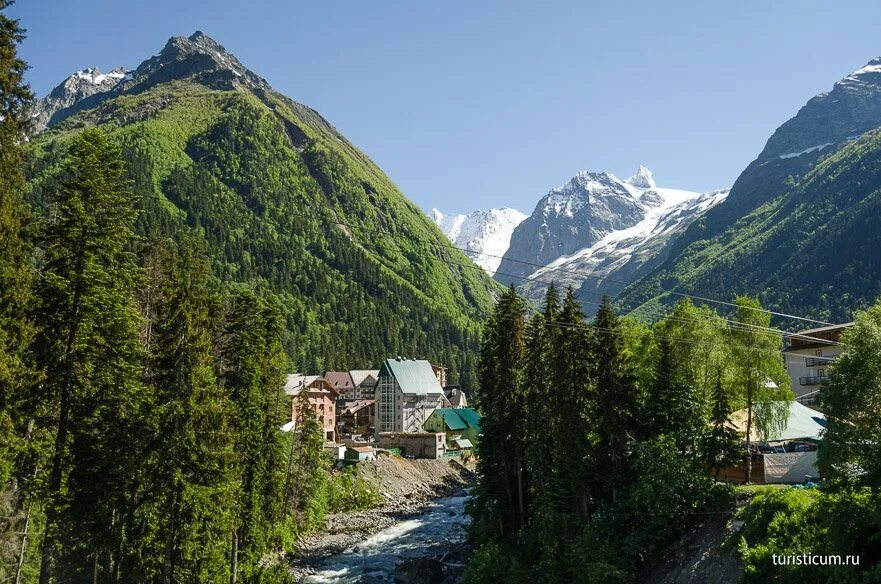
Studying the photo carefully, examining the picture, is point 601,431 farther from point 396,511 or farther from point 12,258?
point 396,511

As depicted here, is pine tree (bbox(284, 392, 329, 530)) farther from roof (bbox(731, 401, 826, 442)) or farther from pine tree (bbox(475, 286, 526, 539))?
roof (bbox(731, 401, 826, 442))

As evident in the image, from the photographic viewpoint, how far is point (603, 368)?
36.5 metres

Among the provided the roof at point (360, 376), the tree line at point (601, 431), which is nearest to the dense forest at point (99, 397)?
the tree line at point (601, 431)

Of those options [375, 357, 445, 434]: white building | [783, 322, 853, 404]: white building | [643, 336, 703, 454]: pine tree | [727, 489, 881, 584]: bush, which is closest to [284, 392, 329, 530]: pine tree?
[643, 336, 703, 454]: pine tree

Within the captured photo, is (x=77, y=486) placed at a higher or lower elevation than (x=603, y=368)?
lower

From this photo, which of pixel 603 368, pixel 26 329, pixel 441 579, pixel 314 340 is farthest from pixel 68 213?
pixel 314 340

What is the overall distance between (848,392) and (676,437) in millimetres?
10867

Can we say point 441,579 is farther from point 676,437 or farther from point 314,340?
point 314,340

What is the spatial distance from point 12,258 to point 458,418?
97964 millimetres

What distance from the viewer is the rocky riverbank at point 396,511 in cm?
4966

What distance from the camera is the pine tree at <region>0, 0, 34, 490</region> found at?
1784 centimetres

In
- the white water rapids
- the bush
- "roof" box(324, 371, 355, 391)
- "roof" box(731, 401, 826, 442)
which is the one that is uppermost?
Answer: "roof" box(324, 371, 355, 391)

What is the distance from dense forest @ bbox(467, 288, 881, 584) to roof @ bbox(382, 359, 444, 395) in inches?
2630

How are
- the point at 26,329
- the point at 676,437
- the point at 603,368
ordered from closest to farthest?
1. the point at 26,329
2. the point at 676,437
3. the point at 603,368
